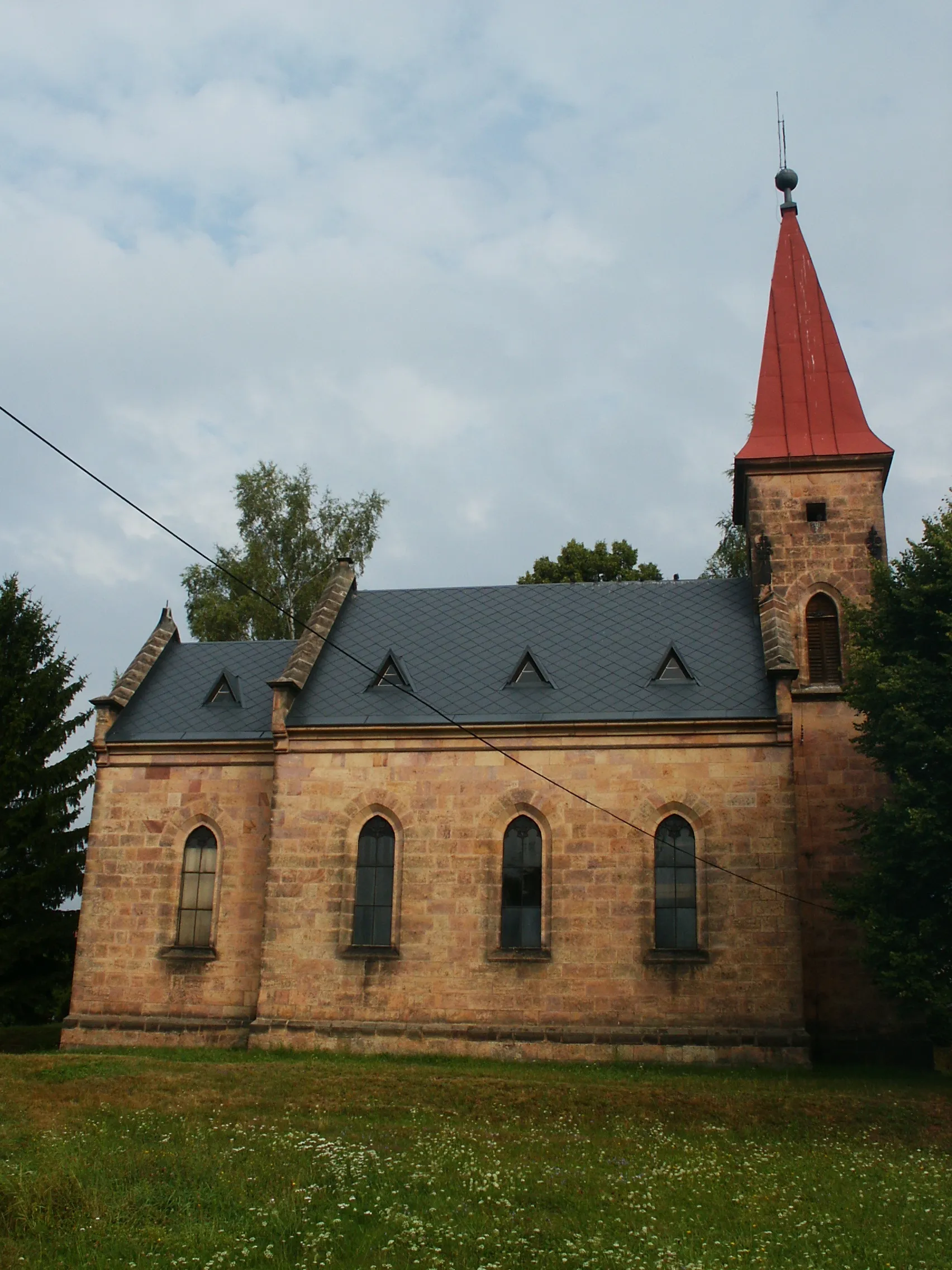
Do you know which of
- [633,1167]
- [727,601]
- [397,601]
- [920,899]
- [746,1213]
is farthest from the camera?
[397,601]

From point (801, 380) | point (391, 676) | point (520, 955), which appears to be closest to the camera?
point (520, 955)

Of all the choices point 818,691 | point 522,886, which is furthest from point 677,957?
point 818,691

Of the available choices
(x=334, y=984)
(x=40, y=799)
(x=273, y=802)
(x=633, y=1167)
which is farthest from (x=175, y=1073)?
(x=40, y=799)

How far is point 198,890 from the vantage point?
83.7 ft

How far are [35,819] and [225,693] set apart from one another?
6197 mm

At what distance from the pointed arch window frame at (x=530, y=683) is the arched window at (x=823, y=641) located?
19.2 feet

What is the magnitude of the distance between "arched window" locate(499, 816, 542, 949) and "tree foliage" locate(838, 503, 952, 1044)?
6.04 m

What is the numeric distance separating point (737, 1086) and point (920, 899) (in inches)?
171

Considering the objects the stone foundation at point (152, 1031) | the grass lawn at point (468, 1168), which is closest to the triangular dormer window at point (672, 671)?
the grass lawn at point (468, 1168)

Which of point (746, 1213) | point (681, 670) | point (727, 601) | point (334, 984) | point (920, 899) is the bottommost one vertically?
point (746, 1213)

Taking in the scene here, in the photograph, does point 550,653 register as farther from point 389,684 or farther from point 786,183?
point 786,183

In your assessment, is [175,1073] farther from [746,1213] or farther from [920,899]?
[920,899]

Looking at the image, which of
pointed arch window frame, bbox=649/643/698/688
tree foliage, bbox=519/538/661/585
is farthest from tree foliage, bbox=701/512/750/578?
pointed arch window frame, bbox=649/643/698/688

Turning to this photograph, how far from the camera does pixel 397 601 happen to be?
29.1 meters
